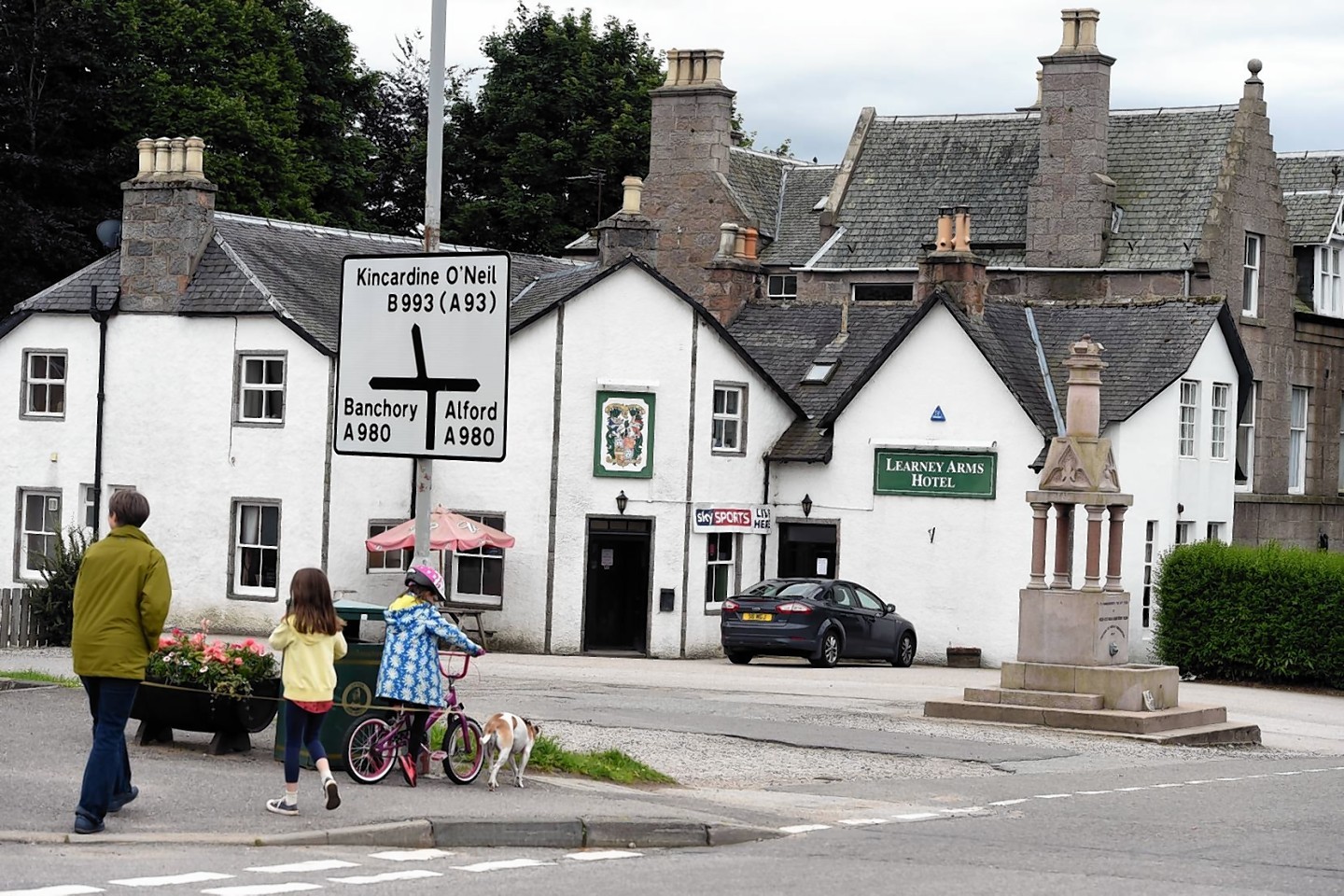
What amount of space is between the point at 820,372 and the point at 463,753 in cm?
2671

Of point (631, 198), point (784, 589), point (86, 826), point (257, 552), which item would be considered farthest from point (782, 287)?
point (86, 826)

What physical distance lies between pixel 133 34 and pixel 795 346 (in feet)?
69.1

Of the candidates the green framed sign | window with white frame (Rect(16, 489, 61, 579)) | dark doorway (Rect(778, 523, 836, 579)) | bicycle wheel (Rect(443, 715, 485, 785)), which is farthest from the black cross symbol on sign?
window with white frame (Rect(16, 489, 61, 579))

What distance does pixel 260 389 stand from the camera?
128 feet

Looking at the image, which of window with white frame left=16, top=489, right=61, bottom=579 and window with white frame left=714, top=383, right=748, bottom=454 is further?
window with white frame left=16, top=489, right=61, bottom=579

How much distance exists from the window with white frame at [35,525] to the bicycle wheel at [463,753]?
2591 cm

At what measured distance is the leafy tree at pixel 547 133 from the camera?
64.7 metres

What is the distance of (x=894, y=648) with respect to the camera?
37656 millimetres

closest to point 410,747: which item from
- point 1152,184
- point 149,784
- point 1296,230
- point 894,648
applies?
point 149,784

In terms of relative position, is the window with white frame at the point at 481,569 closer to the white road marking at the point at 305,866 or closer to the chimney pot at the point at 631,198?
the chimney pot at the point at 631,198

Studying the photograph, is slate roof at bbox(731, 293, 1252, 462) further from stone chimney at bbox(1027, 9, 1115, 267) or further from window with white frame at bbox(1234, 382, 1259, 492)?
window with white frame at bbox(1234, 382, 1259, 492)

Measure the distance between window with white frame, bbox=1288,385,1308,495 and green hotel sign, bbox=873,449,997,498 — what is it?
14.1 meters

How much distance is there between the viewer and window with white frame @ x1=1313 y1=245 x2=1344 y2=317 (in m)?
50.1

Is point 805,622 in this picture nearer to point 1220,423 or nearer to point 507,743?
point 1220,423
